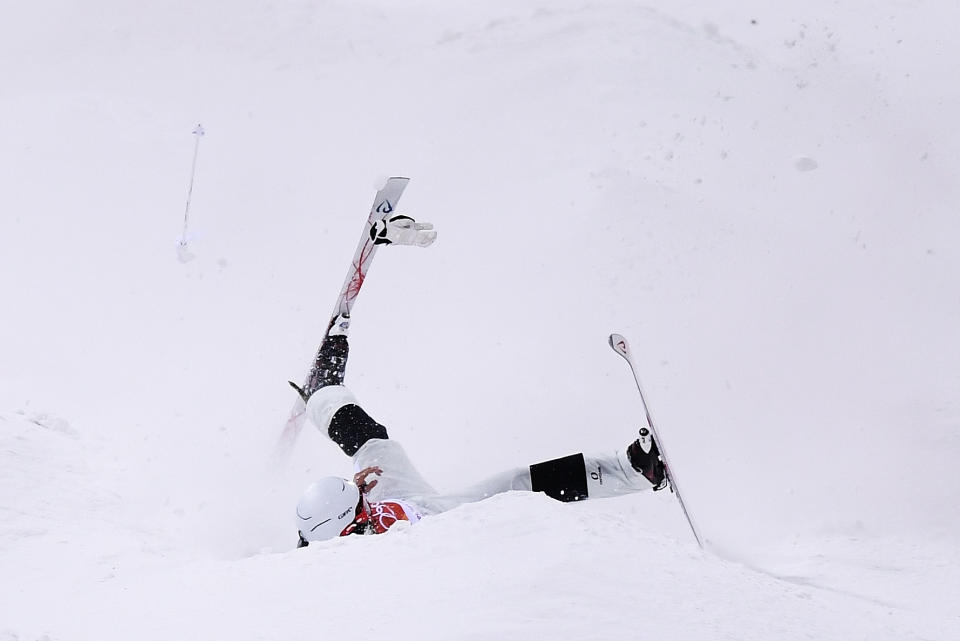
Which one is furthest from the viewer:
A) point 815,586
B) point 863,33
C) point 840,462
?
point 863,33

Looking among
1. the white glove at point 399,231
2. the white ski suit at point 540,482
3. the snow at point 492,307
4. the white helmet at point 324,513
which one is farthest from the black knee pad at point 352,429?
the white glove at point 399,231

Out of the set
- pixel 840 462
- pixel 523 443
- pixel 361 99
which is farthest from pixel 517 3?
pixel 840 462

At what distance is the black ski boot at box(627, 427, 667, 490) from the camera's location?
4266mm

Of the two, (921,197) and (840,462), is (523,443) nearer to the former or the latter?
(840,462)

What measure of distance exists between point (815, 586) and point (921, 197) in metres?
4.80

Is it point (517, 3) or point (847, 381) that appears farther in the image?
point (517, 3)

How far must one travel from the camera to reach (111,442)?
5793mm

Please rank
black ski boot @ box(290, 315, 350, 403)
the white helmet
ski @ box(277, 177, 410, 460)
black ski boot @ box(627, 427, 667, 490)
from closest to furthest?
the white helmet → black ski boot @ box(627, 427, 667, 490) → black ski boot @ box(290, 315, 350, 403) → ski @ box(277, 177, 410, 460)

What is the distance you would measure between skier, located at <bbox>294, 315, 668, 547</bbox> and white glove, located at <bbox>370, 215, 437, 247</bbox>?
1.12 meters

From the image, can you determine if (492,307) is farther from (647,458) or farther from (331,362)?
(647,458)

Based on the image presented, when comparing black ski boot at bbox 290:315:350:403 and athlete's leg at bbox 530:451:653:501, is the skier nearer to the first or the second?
athlete's leg at bbox 530:451:653:501

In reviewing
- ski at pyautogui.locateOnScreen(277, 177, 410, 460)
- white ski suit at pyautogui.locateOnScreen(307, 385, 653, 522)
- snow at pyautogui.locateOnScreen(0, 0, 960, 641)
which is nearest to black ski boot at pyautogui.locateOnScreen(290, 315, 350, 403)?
ski at pyautogui.locateOnScreen(277, 177, 410, 460)

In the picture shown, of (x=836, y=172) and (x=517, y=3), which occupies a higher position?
(x=517, y=3)

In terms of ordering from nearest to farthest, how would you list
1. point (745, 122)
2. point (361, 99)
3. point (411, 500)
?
point (411, 500) < point (745, 122) < point (361, 99)
